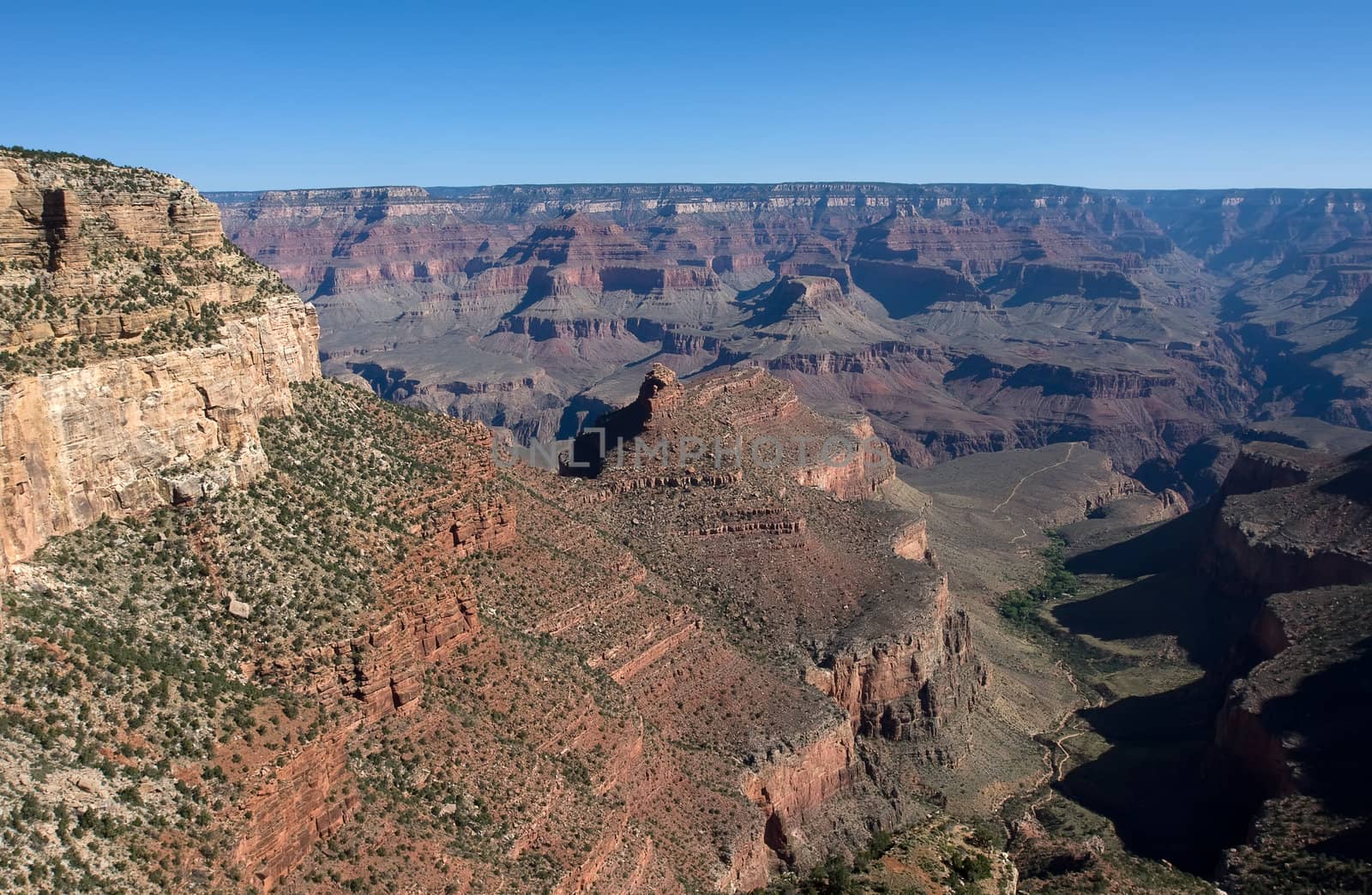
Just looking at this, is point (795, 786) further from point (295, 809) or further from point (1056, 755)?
point (295, 809)

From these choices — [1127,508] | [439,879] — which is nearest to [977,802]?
[439,879]

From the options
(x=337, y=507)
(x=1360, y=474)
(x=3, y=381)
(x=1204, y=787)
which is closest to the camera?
(x=3, y=381)

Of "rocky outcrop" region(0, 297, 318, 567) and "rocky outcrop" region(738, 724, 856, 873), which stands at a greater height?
"rocky outcrop" region(0, 297, 318, 567)

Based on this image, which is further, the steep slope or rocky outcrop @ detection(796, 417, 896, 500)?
rocky outcrop @ detection(796, 417, 896, 500)

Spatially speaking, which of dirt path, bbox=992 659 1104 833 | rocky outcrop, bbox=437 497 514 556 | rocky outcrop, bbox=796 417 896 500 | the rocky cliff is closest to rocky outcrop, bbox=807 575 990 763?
dirt path, bbox=992 659 1104 833

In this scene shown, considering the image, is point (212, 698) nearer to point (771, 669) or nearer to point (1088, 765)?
point (771, 669)

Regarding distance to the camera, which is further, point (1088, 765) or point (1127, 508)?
point (1127, 508)

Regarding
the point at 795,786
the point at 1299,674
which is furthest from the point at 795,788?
the point at 1299,674

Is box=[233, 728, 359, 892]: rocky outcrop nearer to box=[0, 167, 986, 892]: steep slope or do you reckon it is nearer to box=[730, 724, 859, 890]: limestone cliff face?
box=[0, 167, 986, 892]: steep slope
